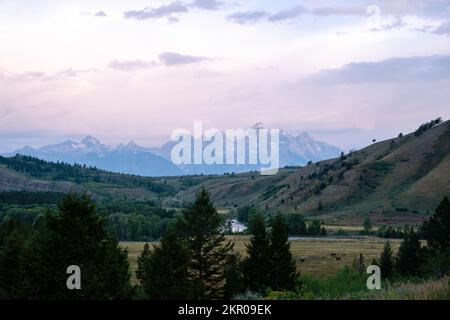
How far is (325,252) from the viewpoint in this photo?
450ft

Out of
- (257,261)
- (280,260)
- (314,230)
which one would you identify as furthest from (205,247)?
(314,230)

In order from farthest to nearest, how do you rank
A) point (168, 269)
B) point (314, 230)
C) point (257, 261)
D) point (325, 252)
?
1. point (314, 230)
2. point (325, 252)
3. point (257, 261)
4. point (168, 269)

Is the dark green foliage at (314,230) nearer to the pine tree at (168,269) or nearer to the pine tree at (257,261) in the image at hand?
the pine tree at (257,261)

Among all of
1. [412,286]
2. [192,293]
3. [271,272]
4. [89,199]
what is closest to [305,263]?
[271,272]

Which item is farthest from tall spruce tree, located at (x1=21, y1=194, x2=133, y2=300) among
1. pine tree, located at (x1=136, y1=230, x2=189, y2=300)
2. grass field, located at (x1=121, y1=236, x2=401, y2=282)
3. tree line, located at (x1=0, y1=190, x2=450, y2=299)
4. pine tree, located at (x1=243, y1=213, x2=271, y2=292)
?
grass field, located at (x1=121, y1=236, x2=401, y2=282)

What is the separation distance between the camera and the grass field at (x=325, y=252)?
11541 centimetres

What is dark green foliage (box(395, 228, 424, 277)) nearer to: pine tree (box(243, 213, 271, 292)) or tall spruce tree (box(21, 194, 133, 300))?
pine tree (box(243, 213, 271, 292))

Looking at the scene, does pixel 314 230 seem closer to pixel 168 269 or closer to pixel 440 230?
pixel 440 230

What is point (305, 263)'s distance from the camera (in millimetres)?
123438

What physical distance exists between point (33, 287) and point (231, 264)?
792 inches

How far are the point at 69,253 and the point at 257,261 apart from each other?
24.9 m

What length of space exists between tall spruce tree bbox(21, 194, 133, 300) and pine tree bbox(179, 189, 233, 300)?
11712 mm

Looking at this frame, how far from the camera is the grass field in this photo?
115412mm
